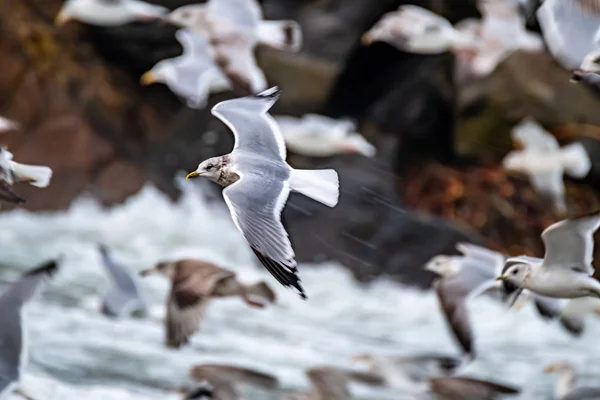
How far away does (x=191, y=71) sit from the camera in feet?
17.7

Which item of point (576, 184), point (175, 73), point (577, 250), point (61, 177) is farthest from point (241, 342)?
point (577, 250)

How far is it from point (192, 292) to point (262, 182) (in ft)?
5.69

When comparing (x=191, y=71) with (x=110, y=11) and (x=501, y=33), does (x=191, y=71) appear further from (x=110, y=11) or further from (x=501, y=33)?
(x=501, y=33)

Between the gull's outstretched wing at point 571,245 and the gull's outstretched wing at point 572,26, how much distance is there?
0.50 meters

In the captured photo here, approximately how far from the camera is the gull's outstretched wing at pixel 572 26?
314cm

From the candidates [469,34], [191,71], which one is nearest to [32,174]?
[191,71]

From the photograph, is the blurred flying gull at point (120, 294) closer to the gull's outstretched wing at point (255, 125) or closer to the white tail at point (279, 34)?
the white tail at point (279, 34)

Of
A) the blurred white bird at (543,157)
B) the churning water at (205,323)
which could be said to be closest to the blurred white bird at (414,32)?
the blurred white bird at (543,157)

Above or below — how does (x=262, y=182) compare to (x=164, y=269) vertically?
above

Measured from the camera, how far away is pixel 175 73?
5438 mm

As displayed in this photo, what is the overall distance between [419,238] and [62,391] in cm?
384

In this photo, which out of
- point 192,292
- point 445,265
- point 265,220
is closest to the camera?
point 265,220

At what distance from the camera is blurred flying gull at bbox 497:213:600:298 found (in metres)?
3.22

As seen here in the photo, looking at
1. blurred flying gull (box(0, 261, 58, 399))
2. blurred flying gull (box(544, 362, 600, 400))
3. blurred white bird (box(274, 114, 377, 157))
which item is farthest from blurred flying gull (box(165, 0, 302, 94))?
blurred flying gull (box(544, 362, 600, 400))
